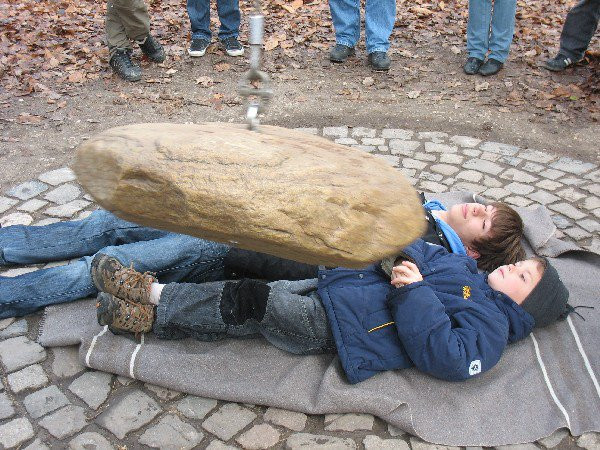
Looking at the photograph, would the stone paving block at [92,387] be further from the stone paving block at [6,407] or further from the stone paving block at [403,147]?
the stone paving block at [403,147]

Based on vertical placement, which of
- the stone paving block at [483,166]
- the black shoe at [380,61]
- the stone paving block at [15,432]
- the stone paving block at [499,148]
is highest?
the stone paving block at [15,432]

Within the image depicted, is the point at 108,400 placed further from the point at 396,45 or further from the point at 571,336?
the point at 396,45

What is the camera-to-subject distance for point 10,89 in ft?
19.9

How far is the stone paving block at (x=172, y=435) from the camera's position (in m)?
2.58

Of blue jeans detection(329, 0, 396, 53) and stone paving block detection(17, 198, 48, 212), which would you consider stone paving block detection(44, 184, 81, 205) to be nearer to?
stone paving block detection(17, 198, 48, 212)

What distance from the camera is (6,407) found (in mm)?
2711

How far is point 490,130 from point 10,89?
4636 mm

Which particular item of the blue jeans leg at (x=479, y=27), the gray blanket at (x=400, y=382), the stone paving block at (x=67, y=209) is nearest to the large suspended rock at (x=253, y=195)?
the gray blanket at (x=400, y=382)

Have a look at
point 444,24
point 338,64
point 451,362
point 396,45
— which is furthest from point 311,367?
point 444,24

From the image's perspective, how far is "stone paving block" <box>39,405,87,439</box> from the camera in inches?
103

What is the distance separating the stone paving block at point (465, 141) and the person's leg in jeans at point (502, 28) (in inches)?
65.5

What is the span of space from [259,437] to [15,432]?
40.7 inches

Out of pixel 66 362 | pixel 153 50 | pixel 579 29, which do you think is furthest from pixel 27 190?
pixel 579 29

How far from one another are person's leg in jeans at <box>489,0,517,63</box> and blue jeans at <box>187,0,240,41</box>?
9.06 ft
